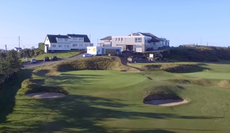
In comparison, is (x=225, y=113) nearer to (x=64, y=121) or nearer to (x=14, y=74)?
(x=64, y=121)

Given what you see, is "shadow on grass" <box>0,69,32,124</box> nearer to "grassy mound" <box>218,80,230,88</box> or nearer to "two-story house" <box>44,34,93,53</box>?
"grassy mound" <box>218,80,230,88</box>

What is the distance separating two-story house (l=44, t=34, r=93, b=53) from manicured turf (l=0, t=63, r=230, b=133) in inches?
2145

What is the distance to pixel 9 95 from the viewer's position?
30625 millimetres

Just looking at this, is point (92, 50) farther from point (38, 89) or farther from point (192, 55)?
point (38, 89)

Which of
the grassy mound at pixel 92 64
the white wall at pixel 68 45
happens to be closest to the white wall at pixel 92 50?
the grassy mound at pixel 92 64

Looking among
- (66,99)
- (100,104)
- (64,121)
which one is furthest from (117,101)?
(64,121)

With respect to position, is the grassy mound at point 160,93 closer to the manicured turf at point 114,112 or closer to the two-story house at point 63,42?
the manicured turf at point 114,112

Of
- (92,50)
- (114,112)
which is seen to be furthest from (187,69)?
(114,112)

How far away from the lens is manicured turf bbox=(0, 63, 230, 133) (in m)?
20.6

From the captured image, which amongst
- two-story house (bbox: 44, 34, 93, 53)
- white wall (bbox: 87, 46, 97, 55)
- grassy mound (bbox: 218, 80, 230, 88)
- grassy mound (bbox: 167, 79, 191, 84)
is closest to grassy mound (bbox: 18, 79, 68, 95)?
grassy mound (bbox: 167, 79, 191, 84)

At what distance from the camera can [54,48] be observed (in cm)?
8662

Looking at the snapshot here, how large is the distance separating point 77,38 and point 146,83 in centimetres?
6213

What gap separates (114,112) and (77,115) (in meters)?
3.55

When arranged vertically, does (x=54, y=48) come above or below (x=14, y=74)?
above
